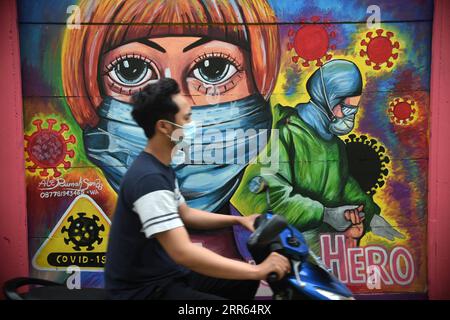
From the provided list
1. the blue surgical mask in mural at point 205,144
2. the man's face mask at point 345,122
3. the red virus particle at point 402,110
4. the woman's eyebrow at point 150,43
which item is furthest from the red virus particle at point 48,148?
the red virus particle at point 402,110

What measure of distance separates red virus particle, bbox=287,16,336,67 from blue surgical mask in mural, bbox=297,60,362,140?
95 millimetres

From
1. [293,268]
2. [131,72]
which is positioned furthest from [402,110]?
[293,268]

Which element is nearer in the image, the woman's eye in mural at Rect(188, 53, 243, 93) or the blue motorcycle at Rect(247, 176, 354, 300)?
the blue motorcycle at Rect(247, 176, 354, 300)

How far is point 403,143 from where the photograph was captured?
4355mm

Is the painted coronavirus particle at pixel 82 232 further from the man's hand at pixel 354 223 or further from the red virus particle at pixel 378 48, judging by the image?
the red virus particle at pixel 378 48

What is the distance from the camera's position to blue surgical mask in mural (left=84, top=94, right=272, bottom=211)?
169 inches

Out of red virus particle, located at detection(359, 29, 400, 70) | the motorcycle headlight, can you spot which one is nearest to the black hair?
the motorcycle headlight

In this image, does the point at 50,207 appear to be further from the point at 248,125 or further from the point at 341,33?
the point at 341,33

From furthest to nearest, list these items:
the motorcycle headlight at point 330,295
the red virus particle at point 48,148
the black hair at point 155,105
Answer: the red virus particle at point 48,148
the black hair at point 155,105
the motorcycle headlight at point 330,295

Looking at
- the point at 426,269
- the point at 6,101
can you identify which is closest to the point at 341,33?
the point at 426,269

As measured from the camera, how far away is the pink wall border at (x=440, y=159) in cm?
424

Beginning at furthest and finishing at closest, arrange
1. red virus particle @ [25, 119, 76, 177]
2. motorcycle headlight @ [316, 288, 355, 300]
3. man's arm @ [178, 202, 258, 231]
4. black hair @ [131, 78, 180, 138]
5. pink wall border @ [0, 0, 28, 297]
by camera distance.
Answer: red virus particle @ [25, 119, 76, 177]
pink wall border @ [0, 0, 28, 297]
man's arm @ [178, 202, 258, 231]
black hair @ [131, 78, 180, 138]
motorcycle headlight @ [316, 288, 355, 300]

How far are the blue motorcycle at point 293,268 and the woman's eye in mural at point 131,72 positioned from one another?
2.18 m

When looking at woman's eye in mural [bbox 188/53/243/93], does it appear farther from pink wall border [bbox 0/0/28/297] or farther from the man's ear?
the man's ear
